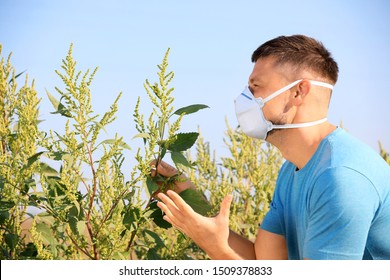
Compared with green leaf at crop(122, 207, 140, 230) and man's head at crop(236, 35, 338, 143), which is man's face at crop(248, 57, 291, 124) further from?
green leaf at crop(122, 207, 140, 230)

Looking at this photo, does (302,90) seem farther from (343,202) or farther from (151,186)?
(151,186)

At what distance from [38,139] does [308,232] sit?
1.51m

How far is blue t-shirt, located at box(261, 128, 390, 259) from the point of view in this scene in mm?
2547

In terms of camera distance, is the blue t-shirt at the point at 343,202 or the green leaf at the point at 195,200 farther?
the green leaf at the point at 195,200

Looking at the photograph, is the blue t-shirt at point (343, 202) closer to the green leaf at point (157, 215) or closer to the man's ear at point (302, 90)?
the man's ear at point (302, 90)

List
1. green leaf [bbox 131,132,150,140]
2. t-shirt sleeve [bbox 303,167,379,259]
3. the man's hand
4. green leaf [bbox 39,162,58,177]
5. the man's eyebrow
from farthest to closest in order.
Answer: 1. green leaf [bbox 39,162,58,177]
2. the man's eyebrow
3. green leaf [bbox 131,132,150,140]
4. the man's hand
5. t-shirt sleeve [bbox 303,167,379,259]

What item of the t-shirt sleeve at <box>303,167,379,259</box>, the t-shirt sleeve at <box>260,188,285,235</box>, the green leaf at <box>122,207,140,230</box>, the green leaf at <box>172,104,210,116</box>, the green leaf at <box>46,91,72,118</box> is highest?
the green leaf at <box>46,91,72,118</box>

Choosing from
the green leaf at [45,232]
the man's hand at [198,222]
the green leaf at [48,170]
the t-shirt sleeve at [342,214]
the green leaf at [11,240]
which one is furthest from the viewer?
the green leaf at [11,240]

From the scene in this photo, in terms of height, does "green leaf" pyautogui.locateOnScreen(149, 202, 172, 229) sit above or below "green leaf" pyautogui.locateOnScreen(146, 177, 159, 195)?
below

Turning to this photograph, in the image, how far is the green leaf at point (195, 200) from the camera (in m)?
3.30

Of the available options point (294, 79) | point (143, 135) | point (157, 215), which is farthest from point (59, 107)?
point (294, 79)

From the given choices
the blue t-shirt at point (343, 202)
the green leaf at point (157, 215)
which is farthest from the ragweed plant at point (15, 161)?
the blue t-shirt at point (343, 202)

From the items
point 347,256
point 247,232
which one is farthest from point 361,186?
point 247,232

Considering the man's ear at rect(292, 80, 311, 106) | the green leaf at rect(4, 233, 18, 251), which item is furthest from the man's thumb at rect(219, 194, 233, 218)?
the green leaf at rect(4, 233, 18, 251)
